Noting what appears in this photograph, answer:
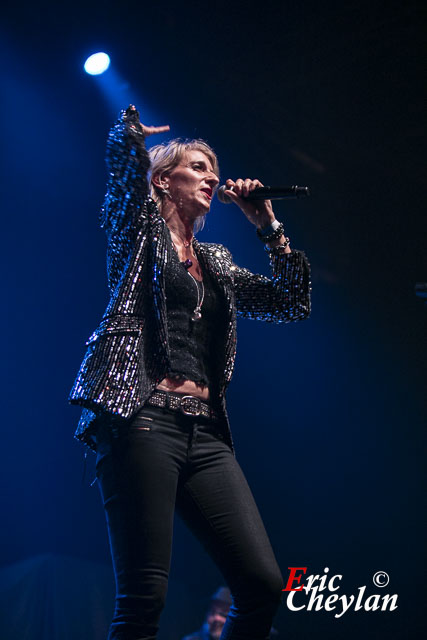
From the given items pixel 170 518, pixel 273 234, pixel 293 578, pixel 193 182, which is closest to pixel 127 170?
pixel 193 182

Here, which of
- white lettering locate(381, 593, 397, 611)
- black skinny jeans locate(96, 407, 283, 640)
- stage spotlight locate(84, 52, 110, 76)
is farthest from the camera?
stage spotlight locate(84, 52, 110, 76)

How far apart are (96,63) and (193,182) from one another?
2115 millimetres

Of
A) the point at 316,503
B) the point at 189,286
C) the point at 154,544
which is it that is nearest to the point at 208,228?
the point at 316,503

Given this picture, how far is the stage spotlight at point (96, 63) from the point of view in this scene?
130 inches

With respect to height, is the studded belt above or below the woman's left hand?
below

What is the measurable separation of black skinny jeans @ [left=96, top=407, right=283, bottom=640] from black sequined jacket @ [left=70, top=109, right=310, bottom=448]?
0.27 ft

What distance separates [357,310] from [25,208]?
2167 millimetres

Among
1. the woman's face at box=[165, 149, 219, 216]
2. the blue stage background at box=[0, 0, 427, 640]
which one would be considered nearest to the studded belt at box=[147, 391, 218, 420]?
the woman's face at box=[165, 149, 219, 216]

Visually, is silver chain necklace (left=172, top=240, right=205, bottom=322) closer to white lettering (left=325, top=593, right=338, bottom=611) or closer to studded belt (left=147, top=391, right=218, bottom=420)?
studded belt (left=147, top=391, right=218, bottom=420)

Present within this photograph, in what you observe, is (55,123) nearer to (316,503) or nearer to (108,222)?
(108,222)

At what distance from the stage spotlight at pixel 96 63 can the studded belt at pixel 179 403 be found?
9.06 feet

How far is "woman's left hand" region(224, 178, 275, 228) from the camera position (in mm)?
1787

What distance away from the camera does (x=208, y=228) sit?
3551 mm

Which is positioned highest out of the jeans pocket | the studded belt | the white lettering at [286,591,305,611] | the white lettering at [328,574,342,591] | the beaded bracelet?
the beaded bracelet
